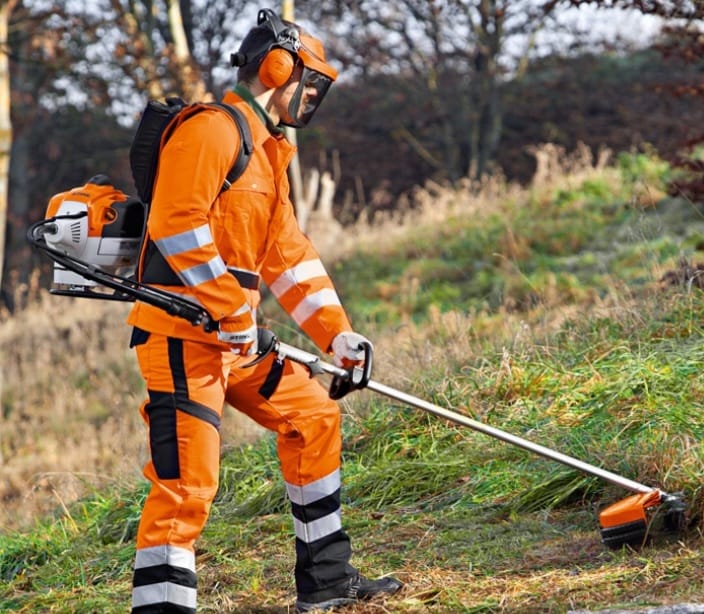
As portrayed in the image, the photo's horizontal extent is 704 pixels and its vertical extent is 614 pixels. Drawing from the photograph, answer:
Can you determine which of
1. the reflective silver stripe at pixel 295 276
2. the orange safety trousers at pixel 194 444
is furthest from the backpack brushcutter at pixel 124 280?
the reflective silver stripe at pixel 295 276

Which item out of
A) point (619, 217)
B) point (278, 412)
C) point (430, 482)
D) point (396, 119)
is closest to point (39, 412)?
point (619, 217)

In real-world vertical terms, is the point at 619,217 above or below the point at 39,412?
above

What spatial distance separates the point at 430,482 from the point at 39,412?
25.5ft

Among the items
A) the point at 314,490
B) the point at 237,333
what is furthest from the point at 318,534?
the point at 237,333

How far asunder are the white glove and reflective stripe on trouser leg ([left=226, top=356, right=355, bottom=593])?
0.16 m

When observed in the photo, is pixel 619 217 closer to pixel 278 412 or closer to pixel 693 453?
pixel 693 453

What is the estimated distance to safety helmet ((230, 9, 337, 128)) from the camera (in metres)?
4.05

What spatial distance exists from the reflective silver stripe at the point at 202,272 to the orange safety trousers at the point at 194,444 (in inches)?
9.3

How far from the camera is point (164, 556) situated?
3762 mm

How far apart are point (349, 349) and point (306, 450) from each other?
0.41 meters

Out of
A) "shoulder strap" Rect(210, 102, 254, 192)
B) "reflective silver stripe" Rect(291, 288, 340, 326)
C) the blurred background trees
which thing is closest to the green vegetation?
"reflective silver stripe" Rect(291, 288, 340, 326)

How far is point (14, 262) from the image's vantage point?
19.7 meters

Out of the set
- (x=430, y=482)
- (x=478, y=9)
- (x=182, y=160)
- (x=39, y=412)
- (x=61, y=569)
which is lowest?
(x=39, y=412)

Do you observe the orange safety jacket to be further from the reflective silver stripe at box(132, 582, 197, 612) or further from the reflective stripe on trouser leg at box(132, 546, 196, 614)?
the reflective silver stripe at box(132, 582, 197, 612)
